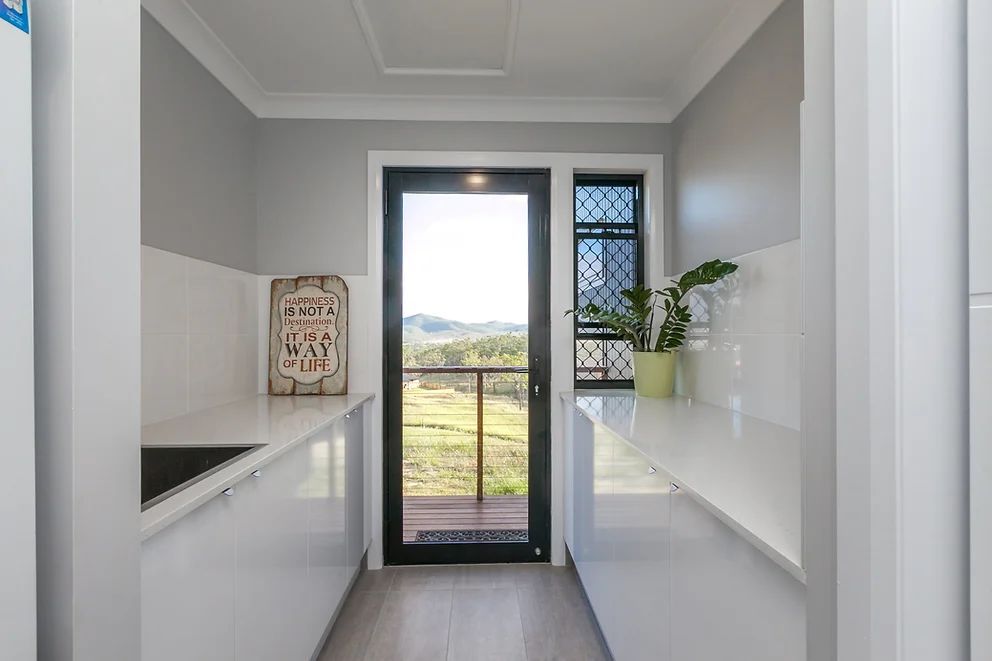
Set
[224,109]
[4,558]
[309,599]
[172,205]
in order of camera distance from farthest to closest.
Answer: [224,109] → [172,205] → [309,599] → [4,558]

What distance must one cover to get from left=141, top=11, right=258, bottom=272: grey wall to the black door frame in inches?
26.9

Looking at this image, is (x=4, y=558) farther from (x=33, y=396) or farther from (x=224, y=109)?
(x=224, y=109)

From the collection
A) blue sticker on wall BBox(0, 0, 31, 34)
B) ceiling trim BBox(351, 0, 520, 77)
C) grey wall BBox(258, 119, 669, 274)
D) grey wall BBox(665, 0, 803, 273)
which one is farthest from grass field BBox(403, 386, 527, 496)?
blue sticker on wall BBox(0, 0, 31, 34)

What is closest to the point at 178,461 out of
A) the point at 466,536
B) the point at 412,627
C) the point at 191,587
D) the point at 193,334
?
the point at 191,587

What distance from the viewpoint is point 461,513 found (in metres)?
2.86

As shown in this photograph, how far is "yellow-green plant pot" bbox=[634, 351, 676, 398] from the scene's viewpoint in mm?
2498

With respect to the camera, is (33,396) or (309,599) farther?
(309,599)

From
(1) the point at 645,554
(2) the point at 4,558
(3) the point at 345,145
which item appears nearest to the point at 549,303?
(3) the point at 345,145

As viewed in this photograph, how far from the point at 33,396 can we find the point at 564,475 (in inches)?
98.6

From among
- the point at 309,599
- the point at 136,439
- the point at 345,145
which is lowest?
the point at 309,599

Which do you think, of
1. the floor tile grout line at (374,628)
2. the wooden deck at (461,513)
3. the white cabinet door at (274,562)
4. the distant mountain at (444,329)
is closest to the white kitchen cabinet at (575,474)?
the wooden deck at (461,513)

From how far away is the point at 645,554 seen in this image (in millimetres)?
1439

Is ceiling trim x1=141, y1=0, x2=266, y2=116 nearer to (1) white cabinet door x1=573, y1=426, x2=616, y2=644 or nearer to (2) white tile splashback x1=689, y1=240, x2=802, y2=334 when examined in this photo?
(1) white cabinet door x1=573, y1=426, x2=616, y2=644

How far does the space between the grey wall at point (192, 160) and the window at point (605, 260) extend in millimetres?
1683
